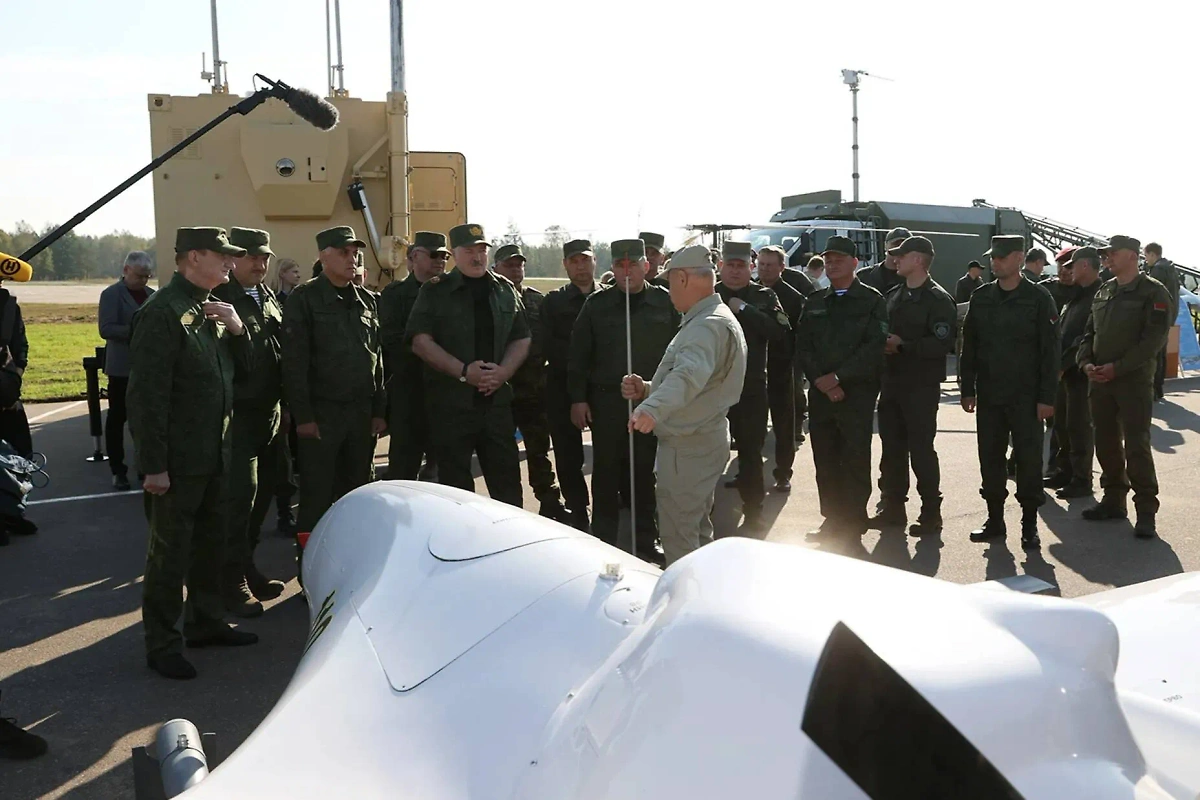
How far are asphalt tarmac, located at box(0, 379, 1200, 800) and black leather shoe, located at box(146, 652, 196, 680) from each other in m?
0.04

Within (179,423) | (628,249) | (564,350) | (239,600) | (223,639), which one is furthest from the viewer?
(564,350)

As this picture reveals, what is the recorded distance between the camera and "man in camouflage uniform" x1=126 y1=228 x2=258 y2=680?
411cm

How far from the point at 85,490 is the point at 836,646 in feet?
26.9

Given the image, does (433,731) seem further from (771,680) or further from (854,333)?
(854,333)

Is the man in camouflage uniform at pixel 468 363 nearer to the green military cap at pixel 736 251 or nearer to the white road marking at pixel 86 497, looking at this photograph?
the green military cap at pixel 736 251

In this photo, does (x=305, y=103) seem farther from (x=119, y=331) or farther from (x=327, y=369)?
(x=119, y=331)

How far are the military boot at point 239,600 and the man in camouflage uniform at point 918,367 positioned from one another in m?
4.12

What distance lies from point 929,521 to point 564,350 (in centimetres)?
287

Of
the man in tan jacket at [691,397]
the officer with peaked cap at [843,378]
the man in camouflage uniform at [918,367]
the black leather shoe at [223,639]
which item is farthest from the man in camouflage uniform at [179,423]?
the man in camouflage uniform at [918,367]

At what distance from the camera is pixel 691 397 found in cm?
434

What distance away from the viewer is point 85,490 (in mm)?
7953

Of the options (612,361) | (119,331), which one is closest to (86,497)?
(119,331)

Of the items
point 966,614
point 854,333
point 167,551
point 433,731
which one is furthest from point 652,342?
point 966,614

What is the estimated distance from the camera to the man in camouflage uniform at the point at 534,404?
23.6 feet
